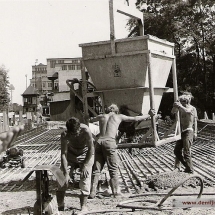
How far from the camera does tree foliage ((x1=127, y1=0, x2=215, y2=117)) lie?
34844 millimetres

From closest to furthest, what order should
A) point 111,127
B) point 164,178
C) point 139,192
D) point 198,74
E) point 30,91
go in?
point 111,127, point 139,192, point 164,178, point 198,74, point 30,91

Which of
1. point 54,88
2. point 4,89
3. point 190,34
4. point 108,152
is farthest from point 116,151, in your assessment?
point 54,88

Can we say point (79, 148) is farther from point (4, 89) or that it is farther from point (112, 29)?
point (4, 89)

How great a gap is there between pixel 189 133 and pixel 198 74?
29.8m

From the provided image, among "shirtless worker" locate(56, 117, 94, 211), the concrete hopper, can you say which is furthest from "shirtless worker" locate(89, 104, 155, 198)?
the concrete hopper

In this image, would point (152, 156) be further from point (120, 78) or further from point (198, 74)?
point (198, 74)

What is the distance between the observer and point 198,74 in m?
37.1

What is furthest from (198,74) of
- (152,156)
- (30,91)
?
(30,91)

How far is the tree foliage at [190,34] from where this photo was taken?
34.8 meters

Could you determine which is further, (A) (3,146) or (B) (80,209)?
(B) (80,209)

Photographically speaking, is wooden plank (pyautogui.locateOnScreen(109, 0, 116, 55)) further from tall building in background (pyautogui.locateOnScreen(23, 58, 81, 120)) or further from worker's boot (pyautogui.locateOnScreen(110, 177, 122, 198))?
tall building in background (pyautogui.locateOnScreen(23, 58, 81, 120))

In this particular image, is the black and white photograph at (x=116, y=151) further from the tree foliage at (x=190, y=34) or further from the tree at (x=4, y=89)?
the tree at (x=4, y=89)

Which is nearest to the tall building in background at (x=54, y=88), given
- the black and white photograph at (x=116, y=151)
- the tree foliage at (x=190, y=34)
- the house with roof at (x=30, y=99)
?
the house with roof at (x=30, y=99)

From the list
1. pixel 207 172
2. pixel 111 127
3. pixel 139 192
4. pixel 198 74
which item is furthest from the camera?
pixel 198 74
